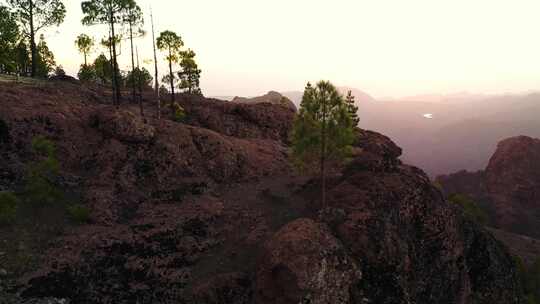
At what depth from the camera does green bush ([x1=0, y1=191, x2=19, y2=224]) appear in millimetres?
25578

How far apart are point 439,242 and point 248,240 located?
59.9ft

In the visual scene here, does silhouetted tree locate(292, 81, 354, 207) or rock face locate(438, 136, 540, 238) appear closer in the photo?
silhouetted tree locate(292, 81, 354, 207)

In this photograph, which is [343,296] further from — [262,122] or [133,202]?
[262,122]

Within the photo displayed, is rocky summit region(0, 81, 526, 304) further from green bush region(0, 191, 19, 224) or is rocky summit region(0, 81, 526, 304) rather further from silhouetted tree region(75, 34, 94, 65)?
silhouetted tree region(75, 34, 94, 65)

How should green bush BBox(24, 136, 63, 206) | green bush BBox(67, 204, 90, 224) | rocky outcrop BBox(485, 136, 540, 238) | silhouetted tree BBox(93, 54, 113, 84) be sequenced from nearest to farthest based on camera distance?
green bush BBox(24, 136, 63, 206), green bush BBox(67, 204, 90, 224), silhouetted tree BBox(93, 54, 113, 84), rocky outcrop BBox(485, 136, 540, 238)

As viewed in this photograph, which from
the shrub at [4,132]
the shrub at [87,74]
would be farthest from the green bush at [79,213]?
the shrub at [87,74]

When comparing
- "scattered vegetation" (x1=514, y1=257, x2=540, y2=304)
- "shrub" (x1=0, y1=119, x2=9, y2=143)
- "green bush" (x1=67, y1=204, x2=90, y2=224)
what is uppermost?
"shrub" (x1=0, y1=119, x2=9, y2=143)

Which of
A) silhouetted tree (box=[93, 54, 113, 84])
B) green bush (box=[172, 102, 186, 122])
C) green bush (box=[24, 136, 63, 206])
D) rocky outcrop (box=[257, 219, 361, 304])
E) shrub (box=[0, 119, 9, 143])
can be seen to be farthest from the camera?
silhouetted tree (box=[93, 54, 113, 84])

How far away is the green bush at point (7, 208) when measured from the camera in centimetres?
2558

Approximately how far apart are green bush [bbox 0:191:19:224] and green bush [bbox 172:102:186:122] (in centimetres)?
2570

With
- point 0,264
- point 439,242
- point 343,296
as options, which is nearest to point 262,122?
point 439,242

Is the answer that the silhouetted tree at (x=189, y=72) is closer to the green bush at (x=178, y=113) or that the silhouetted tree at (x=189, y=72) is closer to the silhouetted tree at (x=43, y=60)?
the green bush at (x=178, y=113)

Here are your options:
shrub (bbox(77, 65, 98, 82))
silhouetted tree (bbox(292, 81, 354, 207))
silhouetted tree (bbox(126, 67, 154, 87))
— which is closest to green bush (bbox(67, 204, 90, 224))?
silhouetted tree (bbox(292, 81, 354, 207))

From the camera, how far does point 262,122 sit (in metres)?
53.8
